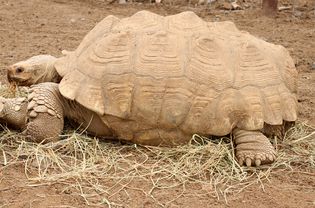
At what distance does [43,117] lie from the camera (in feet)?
13.1

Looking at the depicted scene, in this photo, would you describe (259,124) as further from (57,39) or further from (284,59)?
(57,39)

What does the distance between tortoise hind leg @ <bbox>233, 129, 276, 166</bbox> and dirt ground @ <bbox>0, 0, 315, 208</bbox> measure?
150mm

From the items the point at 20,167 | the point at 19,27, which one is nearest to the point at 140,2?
the point at 19,27

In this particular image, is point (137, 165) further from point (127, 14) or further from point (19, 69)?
point (127, 14)

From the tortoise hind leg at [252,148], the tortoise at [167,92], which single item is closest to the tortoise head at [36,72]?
the tortoise at [167,92]

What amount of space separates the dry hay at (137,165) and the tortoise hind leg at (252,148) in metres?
0.05

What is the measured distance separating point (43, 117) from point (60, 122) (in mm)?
132

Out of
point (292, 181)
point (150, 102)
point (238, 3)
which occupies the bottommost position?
point (238, 3)

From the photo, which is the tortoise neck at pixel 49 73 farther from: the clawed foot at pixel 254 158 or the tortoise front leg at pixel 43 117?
the clawed foot at pixel 254 158

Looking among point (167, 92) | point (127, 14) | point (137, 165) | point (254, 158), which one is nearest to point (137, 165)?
point (137, 165)

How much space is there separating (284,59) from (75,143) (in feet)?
5.44

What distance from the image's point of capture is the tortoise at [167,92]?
3.95 m

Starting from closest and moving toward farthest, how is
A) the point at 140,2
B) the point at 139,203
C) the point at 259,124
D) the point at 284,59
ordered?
the point at 139,203 < the point at 259,124 < the point at 284,59 < the point at 140,2

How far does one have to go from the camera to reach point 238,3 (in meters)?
9.89
